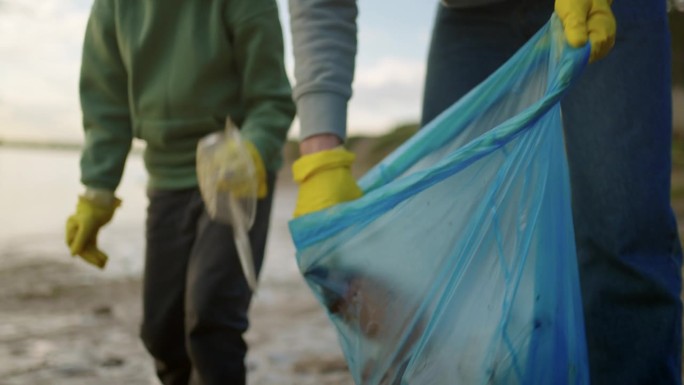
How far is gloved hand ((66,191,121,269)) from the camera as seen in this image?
2412 millimetres

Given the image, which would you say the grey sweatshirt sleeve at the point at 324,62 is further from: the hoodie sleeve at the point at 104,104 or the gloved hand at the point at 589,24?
the hoodie sleeve at the point at 104,104

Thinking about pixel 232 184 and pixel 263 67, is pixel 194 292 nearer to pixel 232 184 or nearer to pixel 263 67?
pixel 232 184

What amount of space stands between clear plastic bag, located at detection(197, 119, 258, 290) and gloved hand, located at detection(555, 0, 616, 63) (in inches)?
30.8

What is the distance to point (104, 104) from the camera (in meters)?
2.53

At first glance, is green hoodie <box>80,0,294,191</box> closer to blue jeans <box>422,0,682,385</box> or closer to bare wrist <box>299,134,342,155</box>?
bare wrist <box>299,134,342,155</box>

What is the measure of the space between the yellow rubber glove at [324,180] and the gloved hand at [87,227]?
3.43 ft

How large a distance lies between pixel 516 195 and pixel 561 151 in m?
0.11

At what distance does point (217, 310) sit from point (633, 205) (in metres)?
0.99

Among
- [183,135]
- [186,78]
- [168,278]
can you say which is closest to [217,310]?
[168,278]

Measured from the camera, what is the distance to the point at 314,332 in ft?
12.3

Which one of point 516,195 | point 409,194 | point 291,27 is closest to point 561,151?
point 516,195

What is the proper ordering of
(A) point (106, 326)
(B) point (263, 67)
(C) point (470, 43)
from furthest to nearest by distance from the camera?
(A) point (106, 326) < (B) point (263, 67) < (C) point (470, 43)

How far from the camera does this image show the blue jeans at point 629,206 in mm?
1606

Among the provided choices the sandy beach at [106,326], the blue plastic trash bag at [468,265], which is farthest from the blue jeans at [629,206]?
the sandy beach at [106,326]
